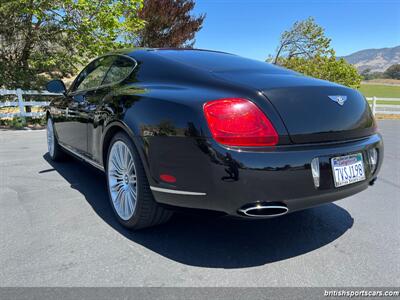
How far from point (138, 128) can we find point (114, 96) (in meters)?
0.58

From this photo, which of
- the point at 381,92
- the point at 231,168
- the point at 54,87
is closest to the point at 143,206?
the point at 231,168

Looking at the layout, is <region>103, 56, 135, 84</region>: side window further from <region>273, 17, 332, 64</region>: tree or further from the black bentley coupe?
<region>273, 17, 332, 64</region>: tree

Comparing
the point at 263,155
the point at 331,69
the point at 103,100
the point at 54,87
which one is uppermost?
the point at 331,69

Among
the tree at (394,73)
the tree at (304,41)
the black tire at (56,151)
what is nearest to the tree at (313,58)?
the tree at (304,41)

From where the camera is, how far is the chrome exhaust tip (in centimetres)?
199

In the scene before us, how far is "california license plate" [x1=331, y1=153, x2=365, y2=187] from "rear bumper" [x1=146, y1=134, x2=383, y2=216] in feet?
0.12

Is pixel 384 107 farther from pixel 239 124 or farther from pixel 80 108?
pixel 239 124

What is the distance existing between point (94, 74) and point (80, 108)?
20.0 inches

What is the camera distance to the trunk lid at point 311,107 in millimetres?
2105

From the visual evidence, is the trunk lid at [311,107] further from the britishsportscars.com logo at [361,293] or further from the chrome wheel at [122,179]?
the chrome wheel at [122,179]

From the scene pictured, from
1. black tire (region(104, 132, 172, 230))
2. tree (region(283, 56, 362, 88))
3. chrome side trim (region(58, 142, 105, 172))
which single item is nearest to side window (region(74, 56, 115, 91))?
chrome side trim (region(58, 142, 105, 172))

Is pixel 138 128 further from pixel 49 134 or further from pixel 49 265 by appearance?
pixel 49 134

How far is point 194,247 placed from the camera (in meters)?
2.44

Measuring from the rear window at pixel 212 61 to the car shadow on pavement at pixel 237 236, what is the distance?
116 cm
